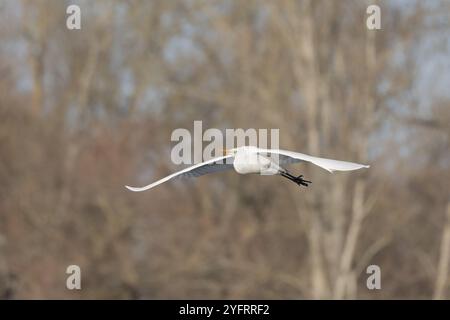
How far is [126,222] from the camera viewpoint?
30781 mm

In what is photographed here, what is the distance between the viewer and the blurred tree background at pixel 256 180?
1142 inches

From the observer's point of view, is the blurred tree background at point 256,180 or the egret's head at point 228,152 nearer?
the egret's head at point 228,152

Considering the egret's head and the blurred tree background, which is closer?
the egret's head

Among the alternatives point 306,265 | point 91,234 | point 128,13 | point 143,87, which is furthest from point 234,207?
point 128,13

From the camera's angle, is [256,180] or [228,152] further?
[256,180]

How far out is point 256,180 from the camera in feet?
110

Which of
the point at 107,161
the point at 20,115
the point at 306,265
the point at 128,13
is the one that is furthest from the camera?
the point at 128,13

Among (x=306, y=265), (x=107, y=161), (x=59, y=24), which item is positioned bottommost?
(x=306, y=265)

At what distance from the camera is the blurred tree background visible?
29.0m

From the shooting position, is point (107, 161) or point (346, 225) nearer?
point (346, 225)

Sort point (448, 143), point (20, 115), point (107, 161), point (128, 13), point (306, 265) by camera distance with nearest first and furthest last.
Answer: point (448, 143), point (306, 265), point (107, 161), point (20, 115), point (128, 13)

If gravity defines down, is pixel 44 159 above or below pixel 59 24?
below

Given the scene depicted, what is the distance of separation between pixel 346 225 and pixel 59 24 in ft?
56.0

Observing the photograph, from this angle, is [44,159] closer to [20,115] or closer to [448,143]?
[20,115]
